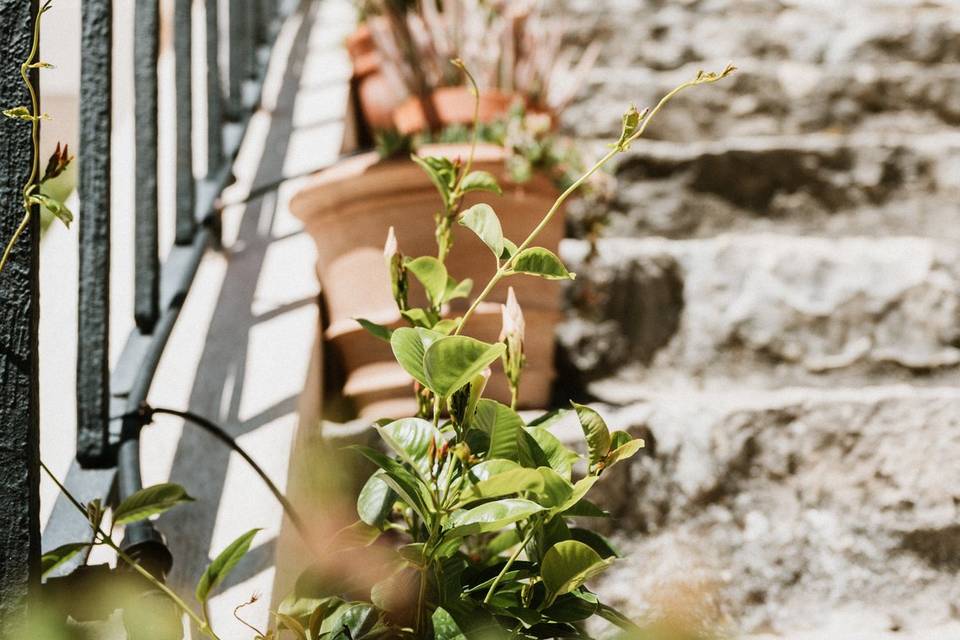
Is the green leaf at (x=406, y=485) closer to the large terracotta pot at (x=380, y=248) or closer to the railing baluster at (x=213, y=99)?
the large terracotta pot at (x=380, y=248)

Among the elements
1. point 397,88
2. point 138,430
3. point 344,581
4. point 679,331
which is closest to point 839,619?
point 679,331

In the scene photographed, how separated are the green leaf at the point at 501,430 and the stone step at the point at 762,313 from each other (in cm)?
86

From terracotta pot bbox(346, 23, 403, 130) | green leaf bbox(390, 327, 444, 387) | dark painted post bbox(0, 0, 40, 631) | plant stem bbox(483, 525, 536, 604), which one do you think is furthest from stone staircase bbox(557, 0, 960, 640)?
dark painted post bbox(0, 0, 40, 631)

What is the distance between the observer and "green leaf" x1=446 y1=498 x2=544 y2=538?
1.91 feet

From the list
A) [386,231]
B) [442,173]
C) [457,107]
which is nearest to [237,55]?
[457,107]

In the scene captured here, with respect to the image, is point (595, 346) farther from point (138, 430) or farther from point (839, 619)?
point (138, 430)

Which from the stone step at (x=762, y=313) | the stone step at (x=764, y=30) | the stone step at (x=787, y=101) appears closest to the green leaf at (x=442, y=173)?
the stone step at (x=762, y=313)

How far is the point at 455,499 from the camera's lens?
0.60 meters

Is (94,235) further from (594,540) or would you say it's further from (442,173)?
(594,540)

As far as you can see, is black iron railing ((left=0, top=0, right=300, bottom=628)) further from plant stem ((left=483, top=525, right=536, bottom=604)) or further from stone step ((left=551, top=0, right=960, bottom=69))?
stone step ((left=551, top=0, right=960, bottom=69))

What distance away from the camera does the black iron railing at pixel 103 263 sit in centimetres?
59

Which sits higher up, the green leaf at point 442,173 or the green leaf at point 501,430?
the green leaf at point 442,173

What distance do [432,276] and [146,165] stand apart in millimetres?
443

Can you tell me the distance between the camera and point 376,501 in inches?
24.6
